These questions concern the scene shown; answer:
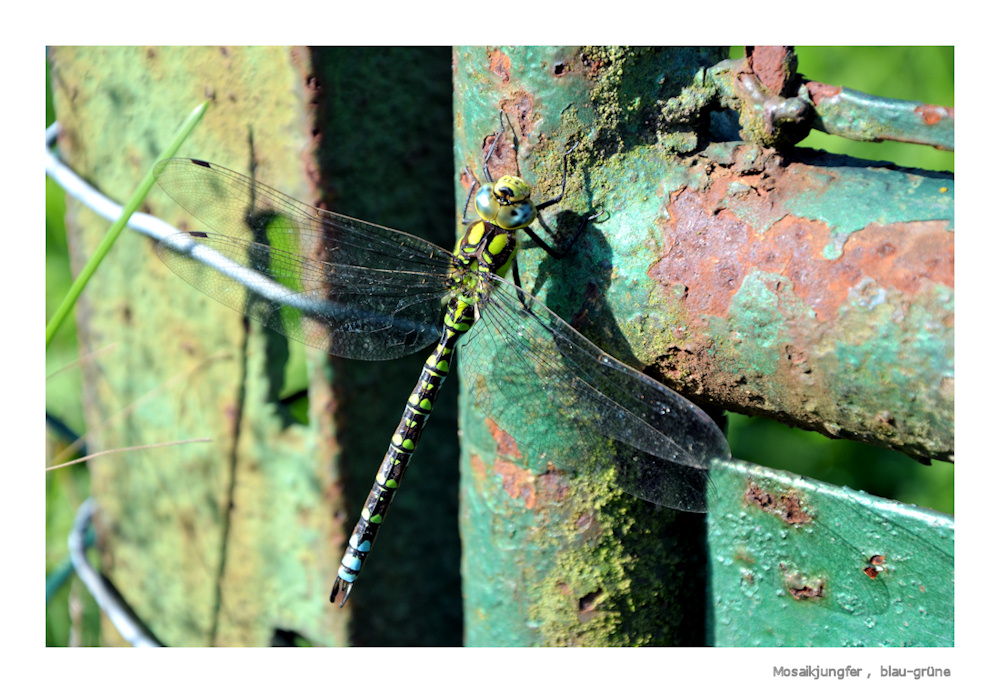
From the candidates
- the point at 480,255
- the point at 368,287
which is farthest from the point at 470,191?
the point at 368,287

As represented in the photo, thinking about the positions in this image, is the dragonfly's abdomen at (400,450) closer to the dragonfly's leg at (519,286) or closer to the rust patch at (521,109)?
the dragonfly's leg at (519,286)

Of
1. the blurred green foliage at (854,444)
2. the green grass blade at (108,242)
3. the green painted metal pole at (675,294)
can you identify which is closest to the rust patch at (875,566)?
the green painted metal pole at (675,294)

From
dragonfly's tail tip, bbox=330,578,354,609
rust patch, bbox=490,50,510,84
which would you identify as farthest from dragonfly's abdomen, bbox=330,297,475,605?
rust patch, bbox=490,50,510,84

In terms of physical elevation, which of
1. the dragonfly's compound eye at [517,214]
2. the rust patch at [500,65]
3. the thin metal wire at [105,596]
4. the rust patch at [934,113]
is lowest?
the thin metal wire at [105,596]

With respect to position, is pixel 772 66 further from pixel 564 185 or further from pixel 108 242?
pixel 108 242

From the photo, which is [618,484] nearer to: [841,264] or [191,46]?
[841,264]

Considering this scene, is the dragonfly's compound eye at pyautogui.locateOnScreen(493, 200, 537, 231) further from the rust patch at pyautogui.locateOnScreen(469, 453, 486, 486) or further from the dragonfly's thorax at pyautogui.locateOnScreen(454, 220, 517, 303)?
the rust patch at pyautogui.locateOnScreen(469, 453, 486, 486)

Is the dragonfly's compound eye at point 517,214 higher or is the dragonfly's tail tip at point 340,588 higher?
the dragonfly's compound eye at point 517,214
